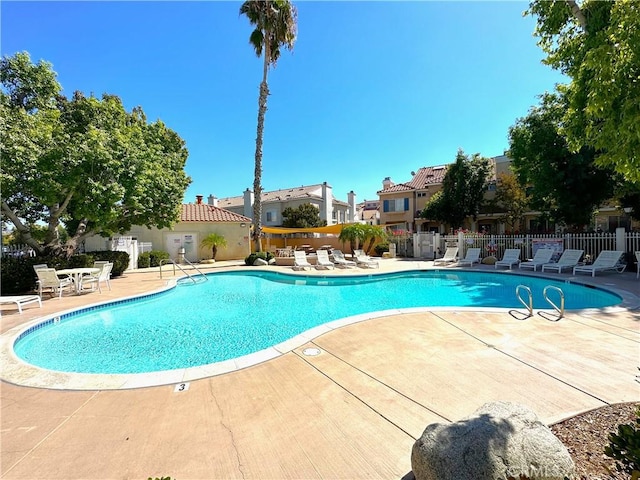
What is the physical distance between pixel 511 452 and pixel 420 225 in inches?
1491

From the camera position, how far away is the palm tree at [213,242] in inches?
1035

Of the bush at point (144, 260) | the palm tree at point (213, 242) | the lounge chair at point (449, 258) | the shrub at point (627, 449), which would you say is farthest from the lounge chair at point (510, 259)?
the bush at point (144, 260)

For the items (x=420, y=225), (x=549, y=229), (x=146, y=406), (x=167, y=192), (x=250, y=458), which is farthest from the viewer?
(x=420, y=225)

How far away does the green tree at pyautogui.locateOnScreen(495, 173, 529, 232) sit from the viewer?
29.7 m

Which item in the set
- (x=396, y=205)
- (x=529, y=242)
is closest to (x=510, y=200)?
(x=529, y=242)

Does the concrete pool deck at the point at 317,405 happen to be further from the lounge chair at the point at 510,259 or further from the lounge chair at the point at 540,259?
the lounge chair at the point at 510,259

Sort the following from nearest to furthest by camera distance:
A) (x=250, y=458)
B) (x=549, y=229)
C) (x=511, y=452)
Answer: (x=511, y=452)
(x=250, y=458)
(x=549, y=229)

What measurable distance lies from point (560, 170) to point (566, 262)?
20.6 ft

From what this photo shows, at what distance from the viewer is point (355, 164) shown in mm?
33219

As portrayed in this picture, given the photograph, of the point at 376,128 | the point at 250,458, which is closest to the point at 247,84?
the point at 376,128

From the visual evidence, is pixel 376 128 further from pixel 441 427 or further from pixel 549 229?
pixel 441 427

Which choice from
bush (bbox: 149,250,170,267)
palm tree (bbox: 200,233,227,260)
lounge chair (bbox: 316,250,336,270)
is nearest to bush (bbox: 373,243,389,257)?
lounge chair (bbox: 316,250,336,270)

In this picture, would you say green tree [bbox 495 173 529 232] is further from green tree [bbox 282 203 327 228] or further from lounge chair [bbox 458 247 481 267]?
green tree [bbox 282 203 327 228]

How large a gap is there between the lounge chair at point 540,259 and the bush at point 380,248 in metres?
11.4
